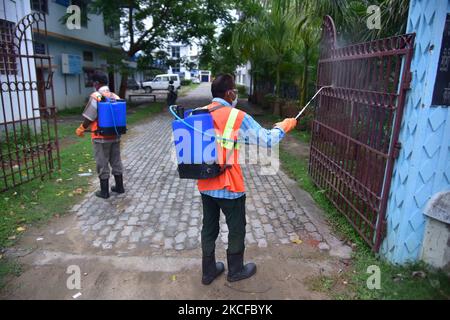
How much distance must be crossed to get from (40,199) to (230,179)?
11.3 feet

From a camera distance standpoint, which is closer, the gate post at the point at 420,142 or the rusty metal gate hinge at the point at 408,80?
the gate post at the point at 420,142

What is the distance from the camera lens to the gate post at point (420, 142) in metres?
2.58

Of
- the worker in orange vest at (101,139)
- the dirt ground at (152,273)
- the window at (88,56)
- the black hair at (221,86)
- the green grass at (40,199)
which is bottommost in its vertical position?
the dirt ground at (152,273)

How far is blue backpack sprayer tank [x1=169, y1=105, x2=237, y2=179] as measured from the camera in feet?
8.26

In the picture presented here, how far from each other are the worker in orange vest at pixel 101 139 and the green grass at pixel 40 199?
55 centimetres

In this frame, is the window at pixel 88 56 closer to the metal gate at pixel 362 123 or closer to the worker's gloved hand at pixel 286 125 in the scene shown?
the metal gate at pixel 362 123

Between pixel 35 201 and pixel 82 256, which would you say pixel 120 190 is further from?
pixel 82 256

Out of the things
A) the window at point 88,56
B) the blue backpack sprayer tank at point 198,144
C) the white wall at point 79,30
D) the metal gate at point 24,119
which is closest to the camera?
the blue backpack sprayer tank at point 198,144

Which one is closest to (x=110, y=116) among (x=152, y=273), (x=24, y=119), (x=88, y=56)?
(x=24, y=119)

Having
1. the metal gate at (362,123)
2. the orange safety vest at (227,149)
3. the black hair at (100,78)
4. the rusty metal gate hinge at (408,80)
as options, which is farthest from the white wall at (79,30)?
the rusty metal gate hinge at (408,80)

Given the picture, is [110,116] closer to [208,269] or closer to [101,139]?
[101,139]

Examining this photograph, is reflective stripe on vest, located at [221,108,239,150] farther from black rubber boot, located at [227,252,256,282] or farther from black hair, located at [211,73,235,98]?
black rubber boot, located at [227,252,256,282]
